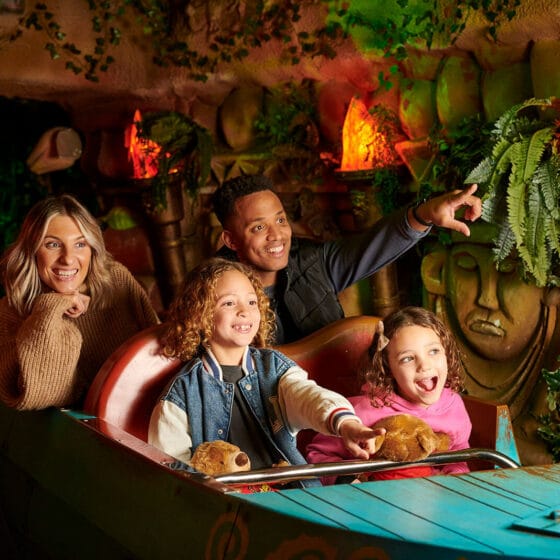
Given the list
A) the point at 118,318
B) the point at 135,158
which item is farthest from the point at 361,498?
the point at 135,158

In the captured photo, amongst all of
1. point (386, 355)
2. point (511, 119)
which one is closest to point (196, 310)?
point (386, 355)

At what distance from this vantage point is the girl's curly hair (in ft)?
9.28

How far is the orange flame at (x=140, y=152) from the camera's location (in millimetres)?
6375

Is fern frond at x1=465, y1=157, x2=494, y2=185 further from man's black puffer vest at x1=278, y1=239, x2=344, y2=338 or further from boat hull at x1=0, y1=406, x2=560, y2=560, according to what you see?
boat hull at x1=0, y1=406, x2=560, y2=560

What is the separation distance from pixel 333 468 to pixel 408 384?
534 mm

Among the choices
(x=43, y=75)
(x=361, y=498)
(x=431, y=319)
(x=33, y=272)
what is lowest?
(x=361, y=498)

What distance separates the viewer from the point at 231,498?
81.5 inches

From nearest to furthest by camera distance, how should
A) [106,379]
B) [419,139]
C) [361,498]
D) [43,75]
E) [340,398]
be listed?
[361,498], [340,398], [106,379], [419,139], [43,75]

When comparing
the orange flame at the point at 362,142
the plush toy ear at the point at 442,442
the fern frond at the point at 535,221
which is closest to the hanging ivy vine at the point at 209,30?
the orange flame at the point at 362,142

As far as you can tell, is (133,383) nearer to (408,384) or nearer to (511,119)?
(408,384)

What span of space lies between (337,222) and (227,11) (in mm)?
1395

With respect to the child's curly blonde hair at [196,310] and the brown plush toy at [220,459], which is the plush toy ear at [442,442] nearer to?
the brown plush toy at [220,459]

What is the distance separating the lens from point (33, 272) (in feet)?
10.3

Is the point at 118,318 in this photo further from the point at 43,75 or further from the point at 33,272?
the point at 43,75
